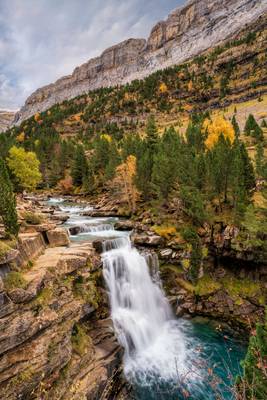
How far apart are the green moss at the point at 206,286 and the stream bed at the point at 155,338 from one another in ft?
7.98

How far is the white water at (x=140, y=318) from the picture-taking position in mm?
16344

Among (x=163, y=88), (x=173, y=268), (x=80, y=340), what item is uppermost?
(x=163, y=88)

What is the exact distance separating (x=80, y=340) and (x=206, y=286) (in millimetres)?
13941

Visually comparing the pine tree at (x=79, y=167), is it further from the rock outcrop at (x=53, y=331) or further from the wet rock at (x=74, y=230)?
the rock outcrop at (x=53, y=331)

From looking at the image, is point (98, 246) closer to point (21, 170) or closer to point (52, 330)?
point (52, 330)

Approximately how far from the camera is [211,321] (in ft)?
69.3

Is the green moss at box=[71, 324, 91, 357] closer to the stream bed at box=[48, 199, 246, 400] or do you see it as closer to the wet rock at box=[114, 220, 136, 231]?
the stream bed at box=[48, 199, 246, 400]

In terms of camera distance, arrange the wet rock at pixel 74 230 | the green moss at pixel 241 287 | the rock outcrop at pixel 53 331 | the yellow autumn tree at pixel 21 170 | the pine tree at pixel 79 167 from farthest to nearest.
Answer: the pine tree at pixel 79 167, the yellow autumn tree at pixel 21 170, the wet rock at pixel 74 230, the green moss at pixel 241 287, the rock outcrop at pixel 53 331

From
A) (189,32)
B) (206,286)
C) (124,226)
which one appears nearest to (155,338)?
(206,286)

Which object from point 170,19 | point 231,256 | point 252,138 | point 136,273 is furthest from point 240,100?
point 170,19

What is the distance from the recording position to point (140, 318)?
19.7 meters

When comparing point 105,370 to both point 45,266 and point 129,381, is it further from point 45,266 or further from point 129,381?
point 45,266

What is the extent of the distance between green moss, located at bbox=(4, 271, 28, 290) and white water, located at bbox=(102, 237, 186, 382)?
884 centimetres

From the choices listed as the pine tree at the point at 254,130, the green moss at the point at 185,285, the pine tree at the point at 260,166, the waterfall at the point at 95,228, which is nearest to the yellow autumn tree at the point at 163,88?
the pine tree at the point at 254,130
